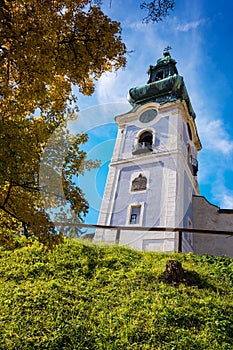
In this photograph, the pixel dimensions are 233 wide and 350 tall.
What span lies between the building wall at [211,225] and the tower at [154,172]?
47 cm

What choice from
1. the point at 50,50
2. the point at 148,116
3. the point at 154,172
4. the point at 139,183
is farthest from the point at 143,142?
the point at 50,50

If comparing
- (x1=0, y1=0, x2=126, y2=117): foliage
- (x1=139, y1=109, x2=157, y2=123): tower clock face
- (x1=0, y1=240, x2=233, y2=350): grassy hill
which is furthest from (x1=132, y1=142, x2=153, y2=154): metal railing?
(x1=0, y1=0, x2=126, y2=117): foliage

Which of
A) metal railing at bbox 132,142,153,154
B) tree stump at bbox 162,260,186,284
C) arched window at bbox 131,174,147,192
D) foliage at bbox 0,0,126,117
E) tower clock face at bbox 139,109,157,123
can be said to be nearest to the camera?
foliage at bbox 0,0,126,117

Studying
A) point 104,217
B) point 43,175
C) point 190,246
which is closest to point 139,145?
point 104,217

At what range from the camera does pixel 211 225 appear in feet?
56.9

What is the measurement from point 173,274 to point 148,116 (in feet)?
53.9

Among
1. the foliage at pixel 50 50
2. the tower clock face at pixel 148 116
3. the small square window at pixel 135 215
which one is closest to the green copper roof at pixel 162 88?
the tower clock face at pixel 148 116

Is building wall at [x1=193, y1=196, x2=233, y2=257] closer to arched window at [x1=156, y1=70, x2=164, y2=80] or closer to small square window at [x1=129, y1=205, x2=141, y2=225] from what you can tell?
small square window at [x1=129, y1=205, x2=141, y2=225]

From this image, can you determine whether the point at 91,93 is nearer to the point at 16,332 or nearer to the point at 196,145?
the point at 16,332

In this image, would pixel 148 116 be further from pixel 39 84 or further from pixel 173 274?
pixel 39 84

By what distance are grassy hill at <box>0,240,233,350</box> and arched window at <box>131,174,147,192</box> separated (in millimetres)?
9095

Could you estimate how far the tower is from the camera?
1528cm

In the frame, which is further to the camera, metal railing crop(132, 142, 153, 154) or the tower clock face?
the tower clock face

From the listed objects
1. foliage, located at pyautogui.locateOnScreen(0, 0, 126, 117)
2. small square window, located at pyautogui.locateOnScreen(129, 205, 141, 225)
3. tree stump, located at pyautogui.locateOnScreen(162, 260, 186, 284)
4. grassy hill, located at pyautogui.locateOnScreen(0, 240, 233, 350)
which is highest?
small square window, located at pyautogui.locateOnScreen(129, 205, 141, 225)
